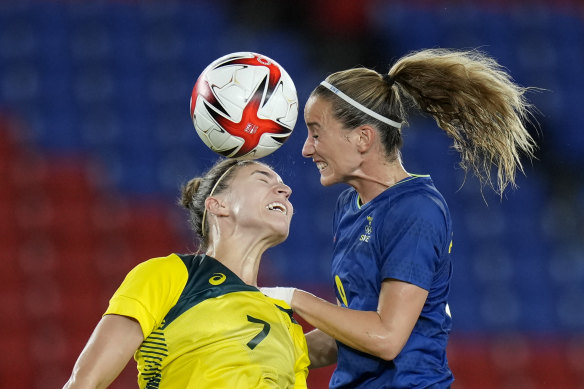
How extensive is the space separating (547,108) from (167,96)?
139 inches

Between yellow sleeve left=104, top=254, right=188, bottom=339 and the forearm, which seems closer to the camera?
yellow sleeve left=104, top=254, right=188, bottom=339

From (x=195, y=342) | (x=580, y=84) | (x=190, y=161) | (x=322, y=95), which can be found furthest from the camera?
(x=580, y=84)

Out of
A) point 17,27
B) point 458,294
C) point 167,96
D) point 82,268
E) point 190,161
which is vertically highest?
point 17,27

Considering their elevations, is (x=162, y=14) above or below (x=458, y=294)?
above

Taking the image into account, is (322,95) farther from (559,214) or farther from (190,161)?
(559,214)

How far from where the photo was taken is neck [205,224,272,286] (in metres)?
2.98

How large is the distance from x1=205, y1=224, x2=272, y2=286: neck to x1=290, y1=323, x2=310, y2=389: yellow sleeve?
23 centimetres

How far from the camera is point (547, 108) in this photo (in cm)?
809

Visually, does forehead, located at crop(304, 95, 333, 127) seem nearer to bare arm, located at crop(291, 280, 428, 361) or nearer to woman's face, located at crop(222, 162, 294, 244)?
woman's face, located at crop(222, 162, 294, 244)

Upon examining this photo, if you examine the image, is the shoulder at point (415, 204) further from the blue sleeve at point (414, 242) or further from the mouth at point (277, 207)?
the mouth at point (277, 207)

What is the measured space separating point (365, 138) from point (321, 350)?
826 millimetres

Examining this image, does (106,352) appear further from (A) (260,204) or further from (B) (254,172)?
(B) (254,172)

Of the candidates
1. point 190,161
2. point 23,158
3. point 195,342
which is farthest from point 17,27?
point 195,342

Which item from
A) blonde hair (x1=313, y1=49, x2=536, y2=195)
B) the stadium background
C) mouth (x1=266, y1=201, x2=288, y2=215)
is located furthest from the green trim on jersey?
the stadium background
